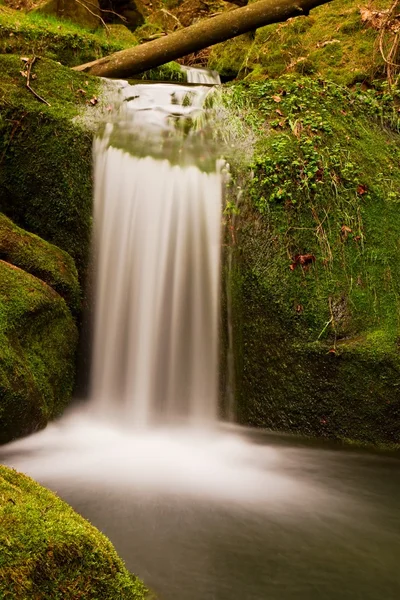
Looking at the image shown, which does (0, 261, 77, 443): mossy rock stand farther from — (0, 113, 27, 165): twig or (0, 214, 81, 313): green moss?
(0, 113, 27, 165): twig

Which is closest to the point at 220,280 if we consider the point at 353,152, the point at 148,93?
the point at 353,152

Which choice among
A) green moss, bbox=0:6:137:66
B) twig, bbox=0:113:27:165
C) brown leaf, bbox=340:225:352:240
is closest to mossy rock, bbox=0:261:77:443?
twig, bbox=0:113:27:165

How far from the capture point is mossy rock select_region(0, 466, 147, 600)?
5.61 feet

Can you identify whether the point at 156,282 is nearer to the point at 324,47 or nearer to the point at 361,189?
the point at 361,189

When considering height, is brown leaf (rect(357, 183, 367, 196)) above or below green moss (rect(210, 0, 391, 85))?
below

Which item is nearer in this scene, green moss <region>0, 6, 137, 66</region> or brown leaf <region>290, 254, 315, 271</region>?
brown leaf <region>290, 254, 315, 271</region>

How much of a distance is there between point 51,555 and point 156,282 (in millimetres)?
3561

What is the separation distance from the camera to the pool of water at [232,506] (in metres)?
2.59

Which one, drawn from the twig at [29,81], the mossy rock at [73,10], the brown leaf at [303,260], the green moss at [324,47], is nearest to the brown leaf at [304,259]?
the brown leaf at [303,260]

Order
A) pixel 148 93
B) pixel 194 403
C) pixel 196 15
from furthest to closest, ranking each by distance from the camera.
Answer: pixel 196 15
pixel 148 93
pixel 194 403

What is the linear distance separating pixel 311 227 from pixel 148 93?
2.77m

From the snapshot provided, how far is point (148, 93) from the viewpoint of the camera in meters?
6.55

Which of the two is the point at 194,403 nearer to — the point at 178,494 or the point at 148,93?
the point at 178,494

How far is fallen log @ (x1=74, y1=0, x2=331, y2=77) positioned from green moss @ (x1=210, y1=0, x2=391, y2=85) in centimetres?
38
